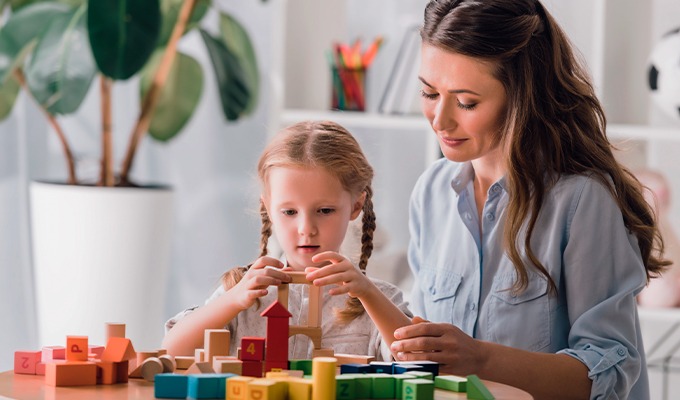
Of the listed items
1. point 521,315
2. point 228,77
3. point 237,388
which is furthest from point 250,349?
point 228,77

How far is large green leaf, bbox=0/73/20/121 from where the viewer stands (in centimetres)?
292

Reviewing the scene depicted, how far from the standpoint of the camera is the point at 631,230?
1.57 metres

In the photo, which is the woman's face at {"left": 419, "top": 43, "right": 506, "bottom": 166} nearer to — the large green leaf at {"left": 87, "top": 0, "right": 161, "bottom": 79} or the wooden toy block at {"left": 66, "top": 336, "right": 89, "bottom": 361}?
the wooden toy block at {"left": 66, "top": 336, "right": 89, "bottom": 361}

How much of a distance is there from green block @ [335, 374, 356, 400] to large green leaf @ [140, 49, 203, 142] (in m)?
1.99

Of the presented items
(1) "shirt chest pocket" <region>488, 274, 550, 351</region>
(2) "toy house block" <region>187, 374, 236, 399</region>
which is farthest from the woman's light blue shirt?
(2) "toy house block" <region>187, 374, 236, 399</region>

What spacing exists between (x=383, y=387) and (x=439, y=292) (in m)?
0.63

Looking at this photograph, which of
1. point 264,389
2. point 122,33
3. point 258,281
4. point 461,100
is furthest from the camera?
point 122,33

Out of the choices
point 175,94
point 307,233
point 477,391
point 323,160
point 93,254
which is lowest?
point 93,254

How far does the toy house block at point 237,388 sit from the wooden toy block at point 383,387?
137mm

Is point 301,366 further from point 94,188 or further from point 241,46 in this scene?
point 241,46

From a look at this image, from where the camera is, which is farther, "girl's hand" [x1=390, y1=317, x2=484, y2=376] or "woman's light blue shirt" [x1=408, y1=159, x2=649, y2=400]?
"woman's light blue shirt" [x1=408, y1=159, x2=649, y2=400]

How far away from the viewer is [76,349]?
4.02ft

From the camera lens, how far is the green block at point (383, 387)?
112 cm

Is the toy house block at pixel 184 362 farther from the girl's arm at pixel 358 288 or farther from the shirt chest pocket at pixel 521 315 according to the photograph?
the shirt chest pocket at pixel 521 315
